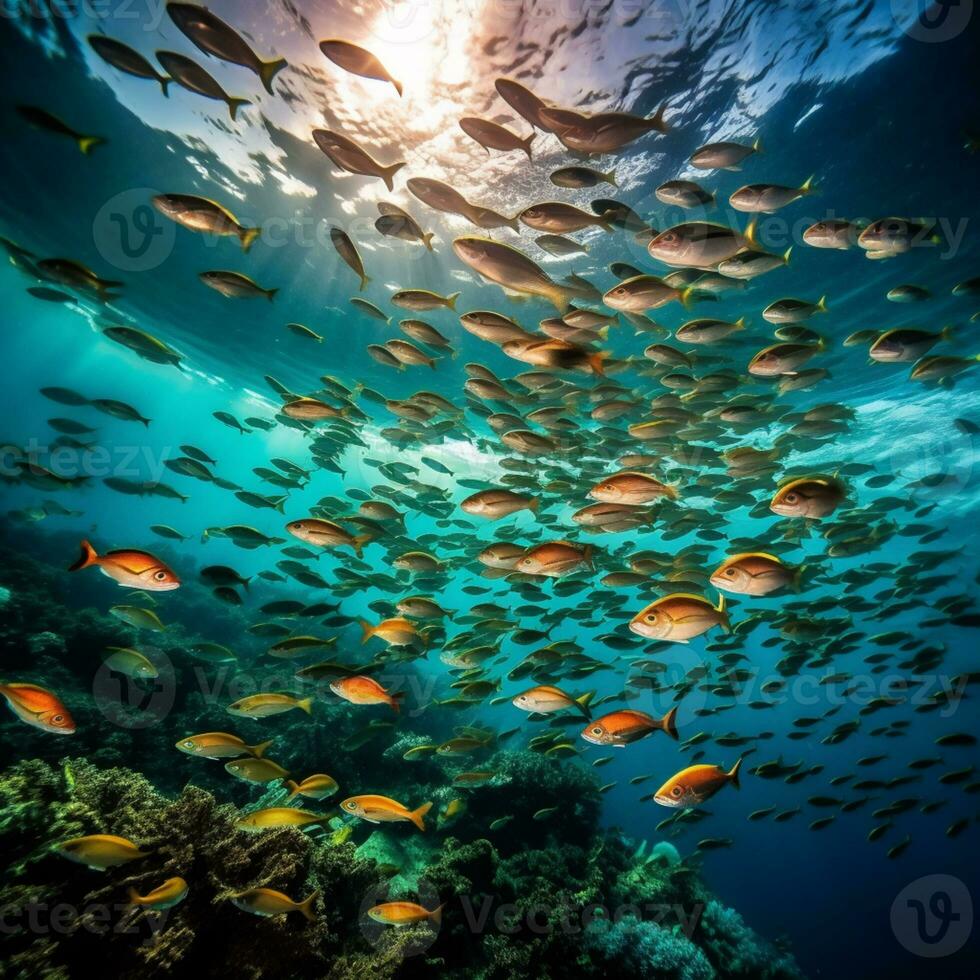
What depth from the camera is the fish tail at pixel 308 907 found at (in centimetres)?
356

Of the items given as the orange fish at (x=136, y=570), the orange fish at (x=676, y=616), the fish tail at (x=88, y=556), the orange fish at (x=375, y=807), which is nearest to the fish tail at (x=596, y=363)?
the orange fish at (x=676, y=616)

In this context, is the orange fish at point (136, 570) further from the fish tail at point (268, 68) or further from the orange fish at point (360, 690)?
the fish tail at point (268, 68)

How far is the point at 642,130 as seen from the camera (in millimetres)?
4055

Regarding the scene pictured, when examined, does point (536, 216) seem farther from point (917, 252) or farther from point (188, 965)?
point (917, 252)

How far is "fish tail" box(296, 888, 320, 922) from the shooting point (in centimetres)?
356

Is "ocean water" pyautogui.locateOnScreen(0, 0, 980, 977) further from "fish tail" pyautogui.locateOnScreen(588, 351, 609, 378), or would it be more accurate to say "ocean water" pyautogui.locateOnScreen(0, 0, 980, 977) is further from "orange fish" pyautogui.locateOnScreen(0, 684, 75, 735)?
"orange fish" pyautogui.locateOnScreen(0, 684, 75, 735)

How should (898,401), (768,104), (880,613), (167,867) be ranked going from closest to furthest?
(167,867) → (768,104) → (880,613) → (898,401)

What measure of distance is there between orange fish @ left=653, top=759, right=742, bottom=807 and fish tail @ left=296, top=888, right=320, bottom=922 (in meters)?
2.99

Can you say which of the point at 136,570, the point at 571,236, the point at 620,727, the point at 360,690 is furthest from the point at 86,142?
the point at 571,236

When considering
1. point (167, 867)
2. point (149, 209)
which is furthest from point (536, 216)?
point (149, 209)

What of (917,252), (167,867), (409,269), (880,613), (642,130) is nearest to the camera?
(167,867)

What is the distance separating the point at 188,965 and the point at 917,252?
57.4 feet

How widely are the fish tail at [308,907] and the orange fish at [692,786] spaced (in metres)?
2.99

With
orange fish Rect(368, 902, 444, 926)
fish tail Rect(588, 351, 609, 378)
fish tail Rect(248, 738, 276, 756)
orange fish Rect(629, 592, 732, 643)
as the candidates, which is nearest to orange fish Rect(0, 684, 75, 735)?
fish tail Rect(248, 738, 276, 756)
